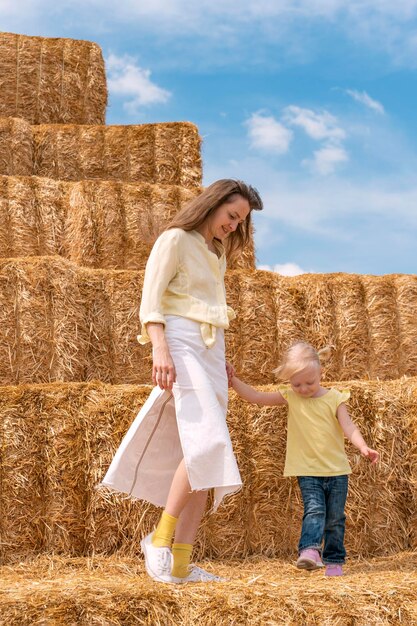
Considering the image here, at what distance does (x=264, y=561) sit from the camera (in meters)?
3.48

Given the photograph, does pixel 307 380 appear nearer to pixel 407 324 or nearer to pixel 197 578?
pixel 197 578

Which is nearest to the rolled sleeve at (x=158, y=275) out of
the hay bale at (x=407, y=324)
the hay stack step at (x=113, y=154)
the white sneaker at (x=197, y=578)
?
the white sneaker at (x=197, y=578)

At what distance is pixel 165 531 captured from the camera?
104 inches

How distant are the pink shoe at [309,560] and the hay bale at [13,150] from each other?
173 inches

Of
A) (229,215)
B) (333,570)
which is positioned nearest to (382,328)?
(333,570)

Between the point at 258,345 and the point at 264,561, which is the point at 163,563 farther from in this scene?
the point at 258,345

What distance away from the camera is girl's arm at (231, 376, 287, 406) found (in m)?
3.32

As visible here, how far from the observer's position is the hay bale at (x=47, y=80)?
756 cm

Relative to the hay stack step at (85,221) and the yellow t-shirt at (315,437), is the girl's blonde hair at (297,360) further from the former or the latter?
the hay stack step at (85,221)

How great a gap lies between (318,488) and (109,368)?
1522mm

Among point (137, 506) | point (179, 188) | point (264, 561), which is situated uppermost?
point (179, 188)

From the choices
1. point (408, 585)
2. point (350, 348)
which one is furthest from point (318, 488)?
point (350, 348)

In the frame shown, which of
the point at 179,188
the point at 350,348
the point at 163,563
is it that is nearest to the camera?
the point at 163,563

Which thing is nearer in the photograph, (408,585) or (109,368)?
(408,585)
